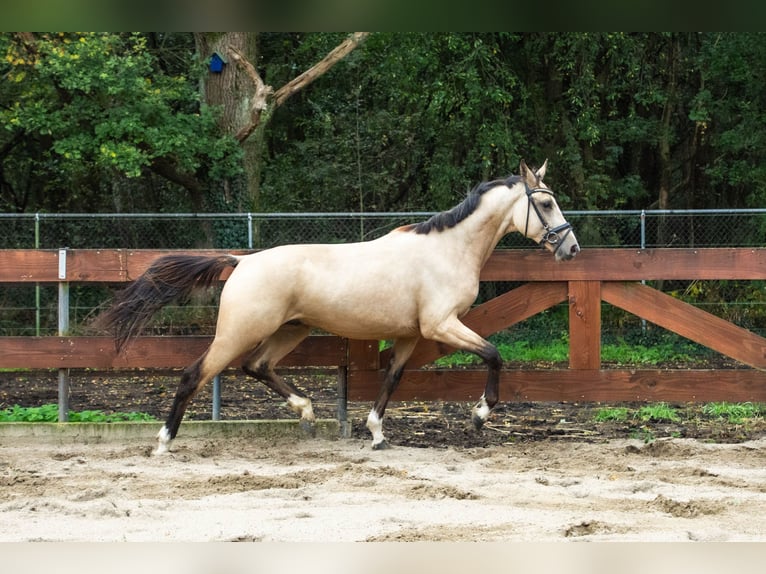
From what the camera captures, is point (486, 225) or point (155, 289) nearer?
point (155, 289)

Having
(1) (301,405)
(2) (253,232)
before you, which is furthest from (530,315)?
(2) (253,232)

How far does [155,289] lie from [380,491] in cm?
236

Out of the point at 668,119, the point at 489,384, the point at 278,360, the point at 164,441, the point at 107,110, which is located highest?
the point at 668,119

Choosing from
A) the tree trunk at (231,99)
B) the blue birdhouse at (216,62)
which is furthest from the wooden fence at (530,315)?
the blue birdhouse at (216,62)

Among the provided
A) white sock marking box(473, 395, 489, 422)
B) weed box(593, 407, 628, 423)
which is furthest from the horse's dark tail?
weed box(593, 407, 628, 423)

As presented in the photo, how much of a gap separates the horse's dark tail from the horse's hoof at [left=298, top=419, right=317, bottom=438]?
1228 mm

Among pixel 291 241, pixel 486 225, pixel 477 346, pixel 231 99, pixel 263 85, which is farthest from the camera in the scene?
pixel 231 99

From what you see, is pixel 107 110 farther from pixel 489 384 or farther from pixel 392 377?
pixel 489 384

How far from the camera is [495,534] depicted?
375 cm

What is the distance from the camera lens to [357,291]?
20.9ft

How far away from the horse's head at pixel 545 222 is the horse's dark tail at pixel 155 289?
2068 millimetres

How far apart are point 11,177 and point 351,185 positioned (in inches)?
264
